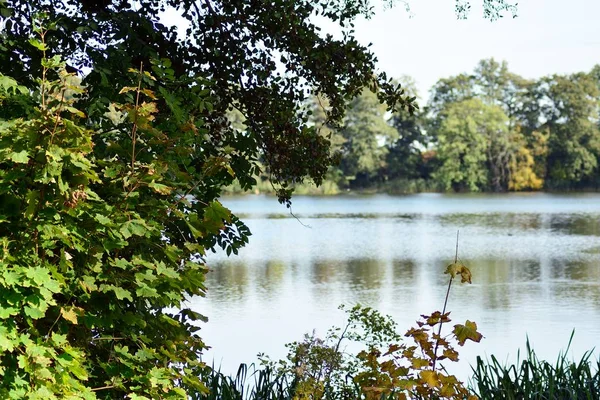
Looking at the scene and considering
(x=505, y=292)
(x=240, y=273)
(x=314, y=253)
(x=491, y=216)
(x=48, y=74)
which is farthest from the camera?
(x=491, y=216)

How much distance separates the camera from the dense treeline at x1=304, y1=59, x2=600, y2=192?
68.8m

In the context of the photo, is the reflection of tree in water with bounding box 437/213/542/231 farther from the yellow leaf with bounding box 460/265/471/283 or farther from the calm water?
the yellow leaf with bounding box 460/265/471/283

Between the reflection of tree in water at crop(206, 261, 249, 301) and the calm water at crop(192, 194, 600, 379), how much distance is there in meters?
0.03

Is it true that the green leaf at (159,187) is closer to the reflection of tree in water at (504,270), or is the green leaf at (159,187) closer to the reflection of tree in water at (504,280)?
Answer: the reflection of tree in water at (504,280)

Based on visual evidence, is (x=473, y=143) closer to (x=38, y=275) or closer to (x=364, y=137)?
(x=364, y=137)

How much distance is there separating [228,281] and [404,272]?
12.2 ft

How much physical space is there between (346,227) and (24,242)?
1129 inches

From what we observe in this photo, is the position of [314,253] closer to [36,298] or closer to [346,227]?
[346,227]

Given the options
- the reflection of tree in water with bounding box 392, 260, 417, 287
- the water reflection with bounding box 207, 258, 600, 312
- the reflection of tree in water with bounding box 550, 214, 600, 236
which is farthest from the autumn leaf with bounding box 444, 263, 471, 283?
the reflection of tree in water with bounding box 550, 214, 600, 236

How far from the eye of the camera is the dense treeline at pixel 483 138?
226ft

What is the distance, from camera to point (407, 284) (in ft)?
54.2

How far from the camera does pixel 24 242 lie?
283 centimetres

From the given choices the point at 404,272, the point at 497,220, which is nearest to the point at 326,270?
the point at 404,272

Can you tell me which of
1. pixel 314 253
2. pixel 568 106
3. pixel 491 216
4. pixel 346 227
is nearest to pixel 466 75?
pixel 568 106
